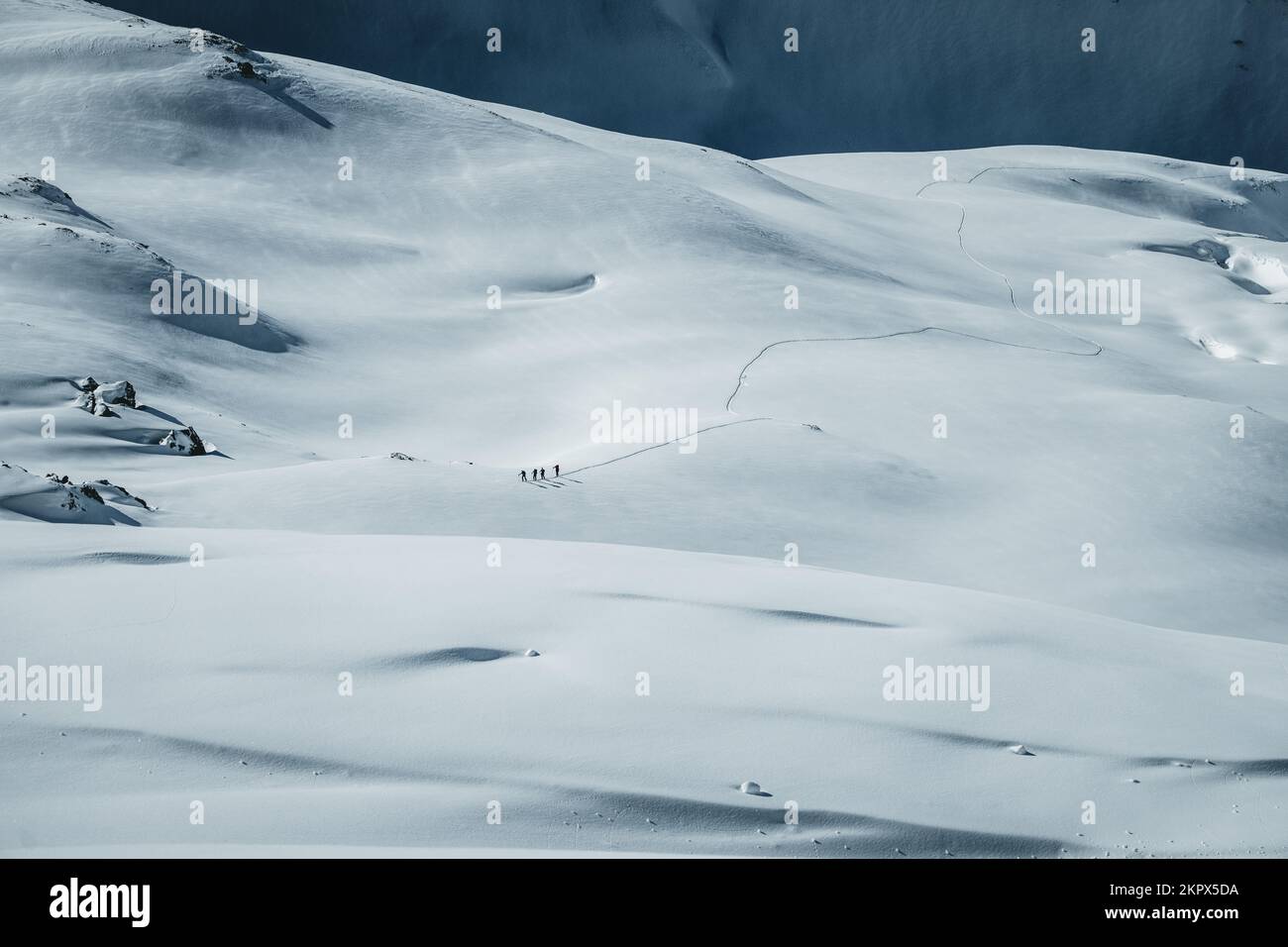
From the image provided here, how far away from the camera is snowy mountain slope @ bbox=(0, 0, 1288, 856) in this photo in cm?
412

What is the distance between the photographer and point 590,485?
10.8 m

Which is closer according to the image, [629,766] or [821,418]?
[629,766]

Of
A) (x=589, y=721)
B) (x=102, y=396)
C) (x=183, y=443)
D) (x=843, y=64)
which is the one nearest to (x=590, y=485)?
(x=183, y=443)

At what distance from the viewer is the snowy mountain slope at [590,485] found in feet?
13.5

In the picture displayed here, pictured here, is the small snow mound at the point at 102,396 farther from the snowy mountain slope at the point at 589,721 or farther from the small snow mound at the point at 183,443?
the snowy mountain slope at the point at 589,721

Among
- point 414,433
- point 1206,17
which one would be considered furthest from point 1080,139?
point 414,433

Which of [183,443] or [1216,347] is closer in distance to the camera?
[183,443]

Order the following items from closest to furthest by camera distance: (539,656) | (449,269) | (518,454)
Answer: (539,656) → (518,454) → (449,269)

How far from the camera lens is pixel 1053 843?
3.87 metres

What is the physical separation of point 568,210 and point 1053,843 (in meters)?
17.3

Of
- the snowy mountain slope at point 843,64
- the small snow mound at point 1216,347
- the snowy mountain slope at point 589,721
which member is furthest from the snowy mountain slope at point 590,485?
the snowy mountain slope at point 843,64

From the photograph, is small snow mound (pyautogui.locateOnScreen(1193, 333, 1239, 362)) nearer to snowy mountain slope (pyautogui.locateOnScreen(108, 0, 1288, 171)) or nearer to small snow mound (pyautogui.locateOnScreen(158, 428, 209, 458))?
small snow mound (pyautogui.locateOnScreen(158, 428, 209, 458))

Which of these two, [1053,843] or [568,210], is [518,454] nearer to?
[568,210]

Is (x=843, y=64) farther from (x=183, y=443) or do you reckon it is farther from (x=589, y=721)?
(x=589, y=721)
